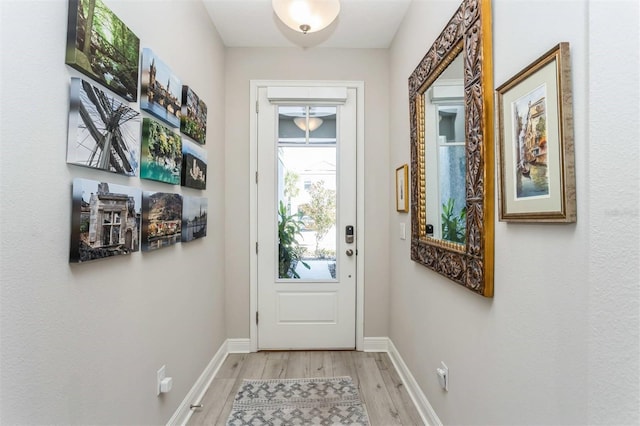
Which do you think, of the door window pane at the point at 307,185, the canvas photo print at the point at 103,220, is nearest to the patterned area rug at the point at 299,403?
the door window pane at the point at 307,185

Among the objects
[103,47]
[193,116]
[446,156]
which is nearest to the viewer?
[103,47]

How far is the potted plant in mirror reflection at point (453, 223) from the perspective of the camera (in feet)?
4.77

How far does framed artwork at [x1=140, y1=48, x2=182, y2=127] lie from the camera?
146cm

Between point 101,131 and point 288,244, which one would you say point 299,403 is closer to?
point 288,244

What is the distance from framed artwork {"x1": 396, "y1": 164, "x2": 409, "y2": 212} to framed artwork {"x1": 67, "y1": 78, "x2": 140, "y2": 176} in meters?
1.66

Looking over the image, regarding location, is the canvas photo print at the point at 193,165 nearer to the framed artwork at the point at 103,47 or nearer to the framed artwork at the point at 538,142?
the framed artwork at the point at 103,47

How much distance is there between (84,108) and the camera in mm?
1057

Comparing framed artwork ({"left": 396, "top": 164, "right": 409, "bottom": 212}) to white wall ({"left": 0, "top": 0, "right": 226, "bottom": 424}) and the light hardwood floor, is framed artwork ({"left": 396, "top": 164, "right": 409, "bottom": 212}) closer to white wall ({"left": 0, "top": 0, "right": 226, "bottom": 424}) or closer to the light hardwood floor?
the light hardwood floor

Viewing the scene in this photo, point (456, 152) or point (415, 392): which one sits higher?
point (456, 152)

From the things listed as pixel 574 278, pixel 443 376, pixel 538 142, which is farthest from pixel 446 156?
pixel 443 376

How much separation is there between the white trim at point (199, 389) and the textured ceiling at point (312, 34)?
2561 millimetres

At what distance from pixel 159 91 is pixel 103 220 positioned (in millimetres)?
747

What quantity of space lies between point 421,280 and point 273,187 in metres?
1.45

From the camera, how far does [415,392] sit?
6.75 feet
